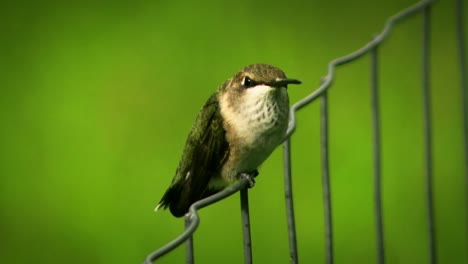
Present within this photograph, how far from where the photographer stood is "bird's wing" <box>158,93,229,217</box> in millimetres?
2074

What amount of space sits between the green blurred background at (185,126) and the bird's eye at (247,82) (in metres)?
1.10

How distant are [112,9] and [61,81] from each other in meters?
0.38

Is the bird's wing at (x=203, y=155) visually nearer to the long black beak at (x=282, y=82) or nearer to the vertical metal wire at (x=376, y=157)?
the long black beak at (x=282, y=82)

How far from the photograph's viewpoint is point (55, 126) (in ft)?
11.7

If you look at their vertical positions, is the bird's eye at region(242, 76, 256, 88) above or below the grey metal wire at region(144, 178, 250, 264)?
above

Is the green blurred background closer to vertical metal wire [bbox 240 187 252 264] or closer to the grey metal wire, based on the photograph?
vertical metal wire [bbox 240 187 252 264]

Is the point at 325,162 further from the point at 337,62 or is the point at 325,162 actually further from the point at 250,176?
the point at 250,176

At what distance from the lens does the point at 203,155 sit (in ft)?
6.93

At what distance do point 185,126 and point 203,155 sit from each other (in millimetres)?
1262

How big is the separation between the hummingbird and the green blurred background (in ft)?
2.86

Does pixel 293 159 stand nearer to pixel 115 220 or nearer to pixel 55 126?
pixel 115 220

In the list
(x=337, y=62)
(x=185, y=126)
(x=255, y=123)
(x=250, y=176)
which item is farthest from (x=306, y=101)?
(x=185, y=126)

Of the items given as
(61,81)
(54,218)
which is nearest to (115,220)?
(54,218)

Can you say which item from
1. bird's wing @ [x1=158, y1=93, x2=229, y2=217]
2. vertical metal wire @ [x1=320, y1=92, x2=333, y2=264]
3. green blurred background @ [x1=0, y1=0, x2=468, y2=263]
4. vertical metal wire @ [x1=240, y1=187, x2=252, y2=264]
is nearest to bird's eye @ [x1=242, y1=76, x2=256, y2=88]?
bird's wing @ [x1=158, y1=93, x2=229, y2=217]
